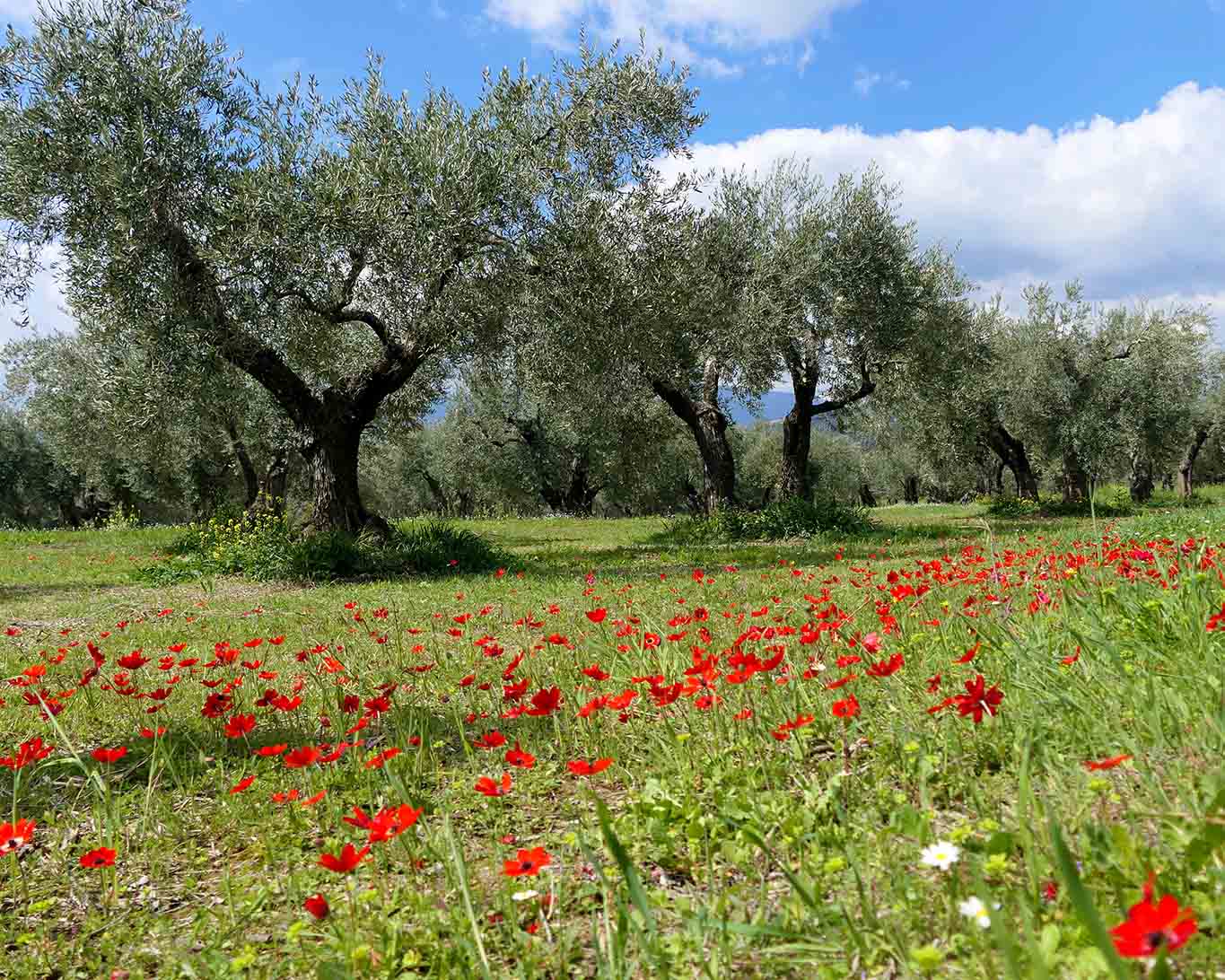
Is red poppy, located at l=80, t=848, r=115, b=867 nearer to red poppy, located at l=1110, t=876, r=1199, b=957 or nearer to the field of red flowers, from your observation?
the field of red flowers

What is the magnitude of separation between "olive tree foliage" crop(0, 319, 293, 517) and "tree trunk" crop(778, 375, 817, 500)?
47.1 ft

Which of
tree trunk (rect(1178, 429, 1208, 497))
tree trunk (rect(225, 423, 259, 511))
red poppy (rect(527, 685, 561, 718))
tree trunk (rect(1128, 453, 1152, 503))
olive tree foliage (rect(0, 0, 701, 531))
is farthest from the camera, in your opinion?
tree trunk (rect(1178, 429, 1208, 497))

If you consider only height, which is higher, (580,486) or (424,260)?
(424,260)

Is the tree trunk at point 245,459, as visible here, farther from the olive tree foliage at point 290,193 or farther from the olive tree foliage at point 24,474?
the olive tree foliage at point 24,474

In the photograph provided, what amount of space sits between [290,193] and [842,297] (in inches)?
550

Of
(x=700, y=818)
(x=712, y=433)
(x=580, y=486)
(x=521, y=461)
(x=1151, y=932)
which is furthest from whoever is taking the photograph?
(x=580, y=486)

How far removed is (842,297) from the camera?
70.0 feet

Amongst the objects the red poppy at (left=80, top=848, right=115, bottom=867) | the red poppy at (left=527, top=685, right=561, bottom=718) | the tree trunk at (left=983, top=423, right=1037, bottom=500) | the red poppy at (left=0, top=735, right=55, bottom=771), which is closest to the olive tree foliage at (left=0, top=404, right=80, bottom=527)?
the tree trunk at (left=983, top=423, right=1037, bottom=500)

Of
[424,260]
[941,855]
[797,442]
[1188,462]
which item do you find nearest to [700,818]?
[941,855]

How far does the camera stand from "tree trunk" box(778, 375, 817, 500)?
2339 cm

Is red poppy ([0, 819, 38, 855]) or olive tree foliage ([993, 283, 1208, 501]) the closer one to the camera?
red poppy ([0, 819, 38, 855])

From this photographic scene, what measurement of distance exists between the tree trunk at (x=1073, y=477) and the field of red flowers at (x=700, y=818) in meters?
28.7

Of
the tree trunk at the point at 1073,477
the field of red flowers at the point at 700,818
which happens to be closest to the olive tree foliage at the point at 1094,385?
the tree trunk at the point at 1073,477

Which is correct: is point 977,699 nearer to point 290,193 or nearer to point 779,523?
point 290,193
